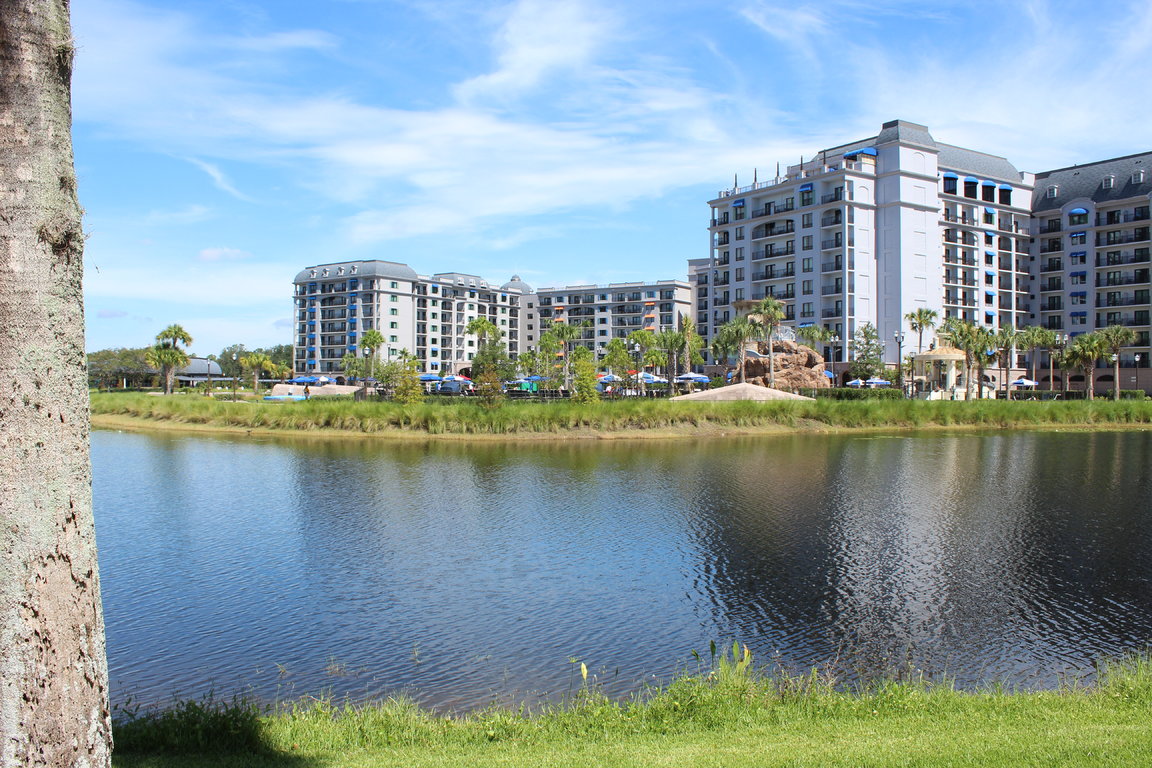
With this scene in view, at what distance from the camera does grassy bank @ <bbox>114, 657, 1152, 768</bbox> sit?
302 inches

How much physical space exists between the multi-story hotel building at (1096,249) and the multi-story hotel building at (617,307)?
5971 cm

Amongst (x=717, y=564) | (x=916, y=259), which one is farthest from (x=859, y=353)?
(x=717, y=564)

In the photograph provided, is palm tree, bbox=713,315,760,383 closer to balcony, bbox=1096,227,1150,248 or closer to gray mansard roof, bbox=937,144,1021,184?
gray mansard roof, bbox=937,144,1021,184

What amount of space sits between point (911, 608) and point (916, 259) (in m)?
84.9

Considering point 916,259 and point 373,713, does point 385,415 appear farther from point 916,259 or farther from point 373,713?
point 916,259

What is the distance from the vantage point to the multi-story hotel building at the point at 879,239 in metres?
91.1

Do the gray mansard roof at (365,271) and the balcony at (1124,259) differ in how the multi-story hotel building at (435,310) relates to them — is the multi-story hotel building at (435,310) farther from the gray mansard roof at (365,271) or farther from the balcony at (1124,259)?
the balcony at (1124,259)

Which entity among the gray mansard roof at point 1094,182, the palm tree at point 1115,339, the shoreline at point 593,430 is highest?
the gray mansard roof at point 1094,182

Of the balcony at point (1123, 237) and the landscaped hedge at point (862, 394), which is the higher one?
the balcony at point (1123, 237)

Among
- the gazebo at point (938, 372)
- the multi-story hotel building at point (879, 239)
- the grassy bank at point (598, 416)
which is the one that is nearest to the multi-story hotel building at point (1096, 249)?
the multi-story hotel building at point (879, 239)

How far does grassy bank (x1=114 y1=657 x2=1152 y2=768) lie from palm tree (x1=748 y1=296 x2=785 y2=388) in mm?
65820

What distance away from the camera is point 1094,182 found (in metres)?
102

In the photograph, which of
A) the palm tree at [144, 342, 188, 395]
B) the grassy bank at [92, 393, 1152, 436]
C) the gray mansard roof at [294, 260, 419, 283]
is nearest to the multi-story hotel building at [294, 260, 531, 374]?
the gray mansard roof at [294, 260, 419, 283]

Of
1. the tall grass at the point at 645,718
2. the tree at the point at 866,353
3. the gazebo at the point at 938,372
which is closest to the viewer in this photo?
the tall grass at the point at 645,718
